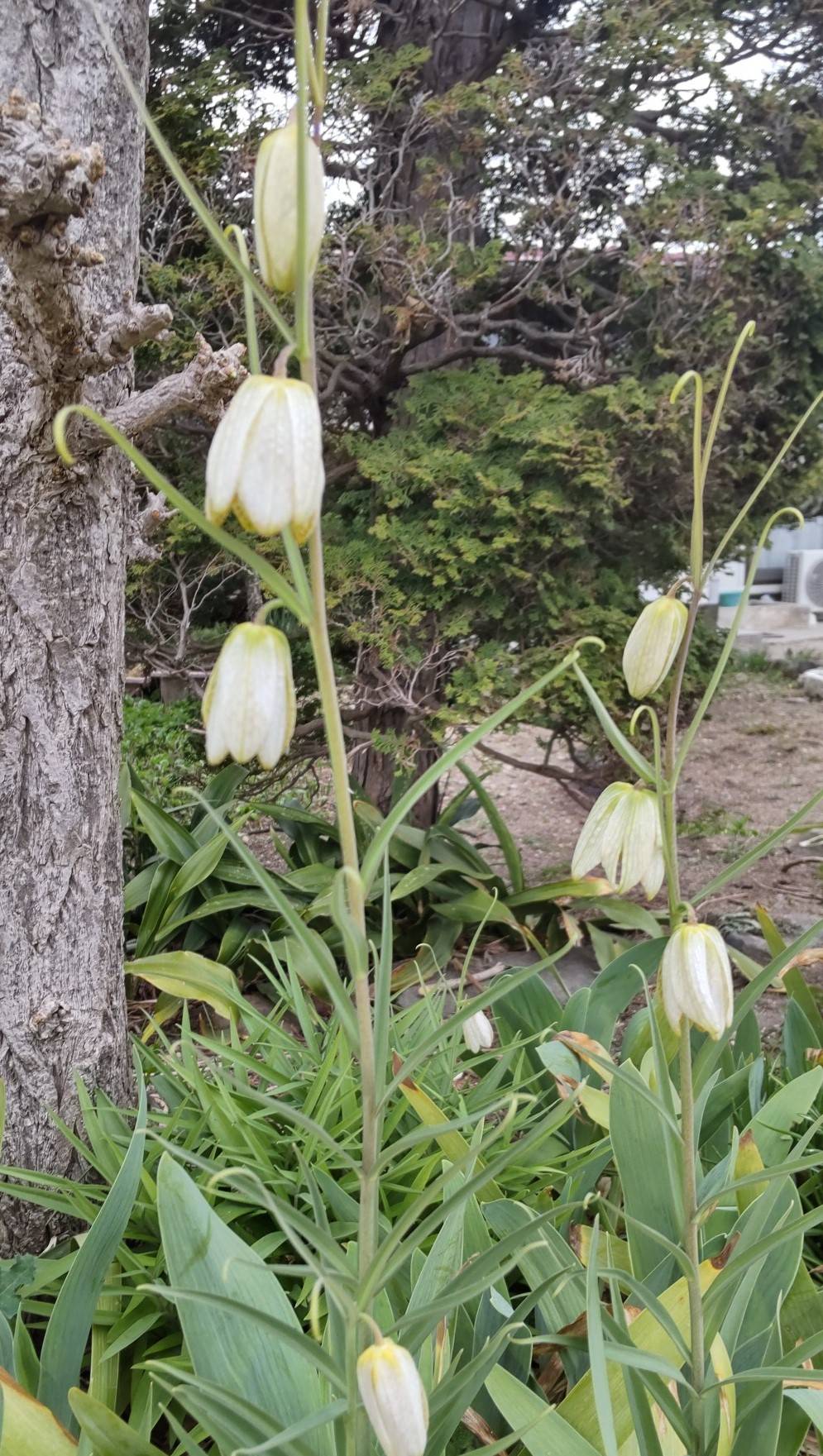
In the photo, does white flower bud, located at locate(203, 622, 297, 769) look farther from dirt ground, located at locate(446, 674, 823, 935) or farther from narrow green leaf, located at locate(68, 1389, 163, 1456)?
dirt ground, located at locate(446, 674, 823, 935)

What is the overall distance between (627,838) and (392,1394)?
48cm

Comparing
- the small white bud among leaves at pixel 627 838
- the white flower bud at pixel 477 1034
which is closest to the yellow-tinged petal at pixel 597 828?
the small white bud among leaves at pixel 627 838

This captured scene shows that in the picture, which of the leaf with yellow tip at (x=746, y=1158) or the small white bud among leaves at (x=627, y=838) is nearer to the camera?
the small white bud among leaves at (x=627, y=838)

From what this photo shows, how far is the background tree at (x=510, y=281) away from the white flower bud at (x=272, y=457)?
235 centimetres

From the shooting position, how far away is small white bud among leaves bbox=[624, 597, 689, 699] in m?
0.90

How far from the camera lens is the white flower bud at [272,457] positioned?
23.0 inches

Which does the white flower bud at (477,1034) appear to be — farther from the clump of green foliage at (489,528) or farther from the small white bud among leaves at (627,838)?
the clump of green foliage at (489,528)

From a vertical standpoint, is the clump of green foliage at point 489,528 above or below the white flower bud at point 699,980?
above

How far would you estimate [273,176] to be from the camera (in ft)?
1.98

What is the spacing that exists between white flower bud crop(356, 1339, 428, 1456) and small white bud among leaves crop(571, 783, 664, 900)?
419mm

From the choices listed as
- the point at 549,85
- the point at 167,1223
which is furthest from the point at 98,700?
the point at 549,85

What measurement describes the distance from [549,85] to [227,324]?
3.94 ft

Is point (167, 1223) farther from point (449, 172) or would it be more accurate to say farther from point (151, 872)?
point (449, 172)

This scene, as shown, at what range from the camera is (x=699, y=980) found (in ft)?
2.77
